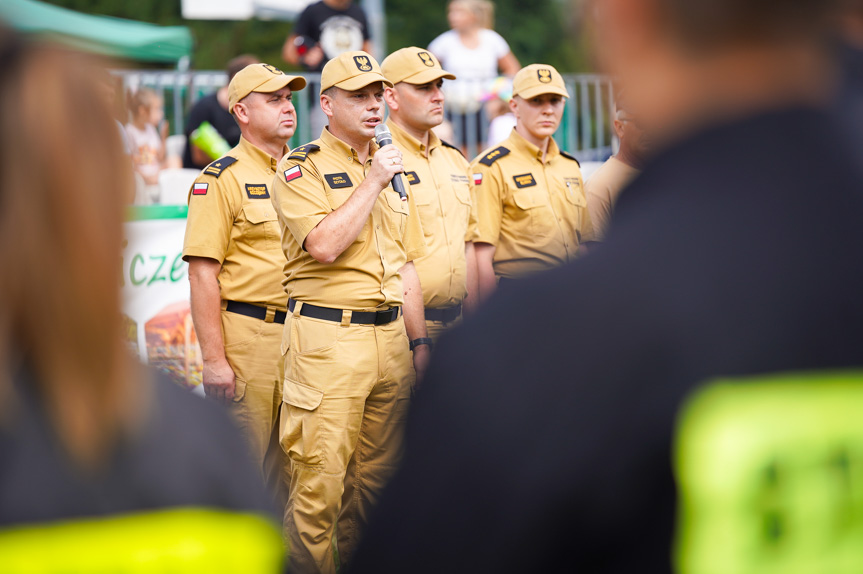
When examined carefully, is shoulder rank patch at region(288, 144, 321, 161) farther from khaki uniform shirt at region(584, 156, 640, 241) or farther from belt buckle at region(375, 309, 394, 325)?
khaki uniform shirt at region(584, 156, 640, 241)

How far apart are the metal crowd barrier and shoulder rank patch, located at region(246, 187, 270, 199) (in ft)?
5.78

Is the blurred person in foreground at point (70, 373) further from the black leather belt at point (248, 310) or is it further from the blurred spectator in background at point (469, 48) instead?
the blurred spectator in background at point (469, 48)

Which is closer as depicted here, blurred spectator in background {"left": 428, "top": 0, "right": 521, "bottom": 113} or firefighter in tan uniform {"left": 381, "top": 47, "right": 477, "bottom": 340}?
firefighter in tan uniform {"left": 381, "top": 47, "right": 477, "bottom": 340}

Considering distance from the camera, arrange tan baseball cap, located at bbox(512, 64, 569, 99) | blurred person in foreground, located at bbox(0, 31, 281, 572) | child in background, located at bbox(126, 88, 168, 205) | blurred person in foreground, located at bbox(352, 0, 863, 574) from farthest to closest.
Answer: child in background, located at bbox(126, 88, 168, 205) → tan baseball cap, located at bbox(512, 64, 569, 99) → blurred person in foreground, located at bbox(0, 31, 281, 572) → blurred person in foreground, located at bbox(352, 0, 863, 574)

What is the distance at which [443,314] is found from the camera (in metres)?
5.64

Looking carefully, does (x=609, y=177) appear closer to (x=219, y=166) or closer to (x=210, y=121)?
(x=219, y=166)

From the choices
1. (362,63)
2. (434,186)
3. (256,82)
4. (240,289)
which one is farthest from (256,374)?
(362,63)

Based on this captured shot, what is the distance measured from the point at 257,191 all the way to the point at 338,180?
66 cm

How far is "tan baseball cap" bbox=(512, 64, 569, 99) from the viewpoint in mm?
6539

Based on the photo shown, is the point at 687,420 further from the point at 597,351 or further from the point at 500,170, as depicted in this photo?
the point at 500,170

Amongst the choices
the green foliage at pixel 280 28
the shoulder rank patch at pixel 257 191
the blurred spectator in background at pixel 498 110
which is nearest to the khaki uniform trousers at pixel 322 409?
the shoulder rank patch at pixel 257 191

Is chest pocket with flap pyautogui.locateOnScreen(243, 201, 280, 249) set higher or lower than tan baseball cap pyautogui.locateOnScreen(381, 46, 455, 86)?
lower

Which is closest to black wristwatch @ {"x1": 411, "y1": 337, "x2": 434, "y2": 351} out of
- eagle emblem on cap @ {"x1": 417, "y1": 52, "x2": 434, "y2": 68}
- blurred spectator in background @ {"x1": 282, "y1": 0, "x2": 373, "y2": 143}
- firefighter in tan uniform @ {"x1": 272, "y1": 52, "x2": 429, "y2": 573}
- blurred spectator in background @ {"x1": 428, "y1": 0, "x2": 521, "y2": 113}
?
firefighter in tan uniform @ {"x1": 272, "y1": 52, "x2": 429, "y2": 573}

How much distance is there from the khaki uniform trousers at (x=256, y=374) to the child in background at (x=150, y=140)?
7.48 feet
